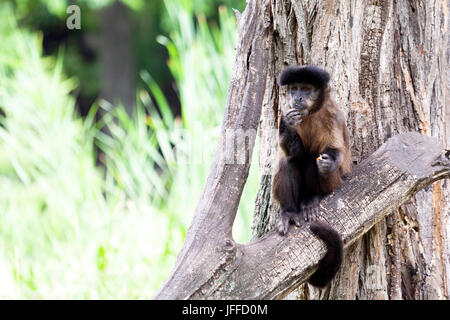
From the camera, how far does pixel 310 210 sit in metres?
3.22

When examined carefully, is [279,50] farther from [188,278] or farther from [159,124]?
[159,124]

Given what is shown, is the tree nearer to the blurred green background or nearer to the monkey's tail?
the monkey's tail

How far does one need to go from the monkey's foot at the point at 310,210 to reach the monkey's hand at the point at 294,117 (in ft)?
1.52

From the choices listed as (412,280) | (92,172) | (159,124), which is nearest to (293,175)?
(412,280)

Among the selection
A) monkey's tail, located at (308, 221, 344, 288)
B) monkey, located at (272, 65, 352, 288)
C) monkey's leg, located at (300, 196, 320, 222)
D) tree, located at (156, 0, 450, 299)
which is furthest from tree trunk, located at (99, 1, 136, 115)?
monkey's tail, located at (308, 221, 344, 288)

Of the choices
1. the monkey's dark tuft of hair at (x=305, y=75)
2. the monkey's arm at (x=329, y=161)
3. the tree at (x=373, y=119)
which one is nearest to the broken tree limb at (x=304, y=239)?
the tree at (x=373, y=119)

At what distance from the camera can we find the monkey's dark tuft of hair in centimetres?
329

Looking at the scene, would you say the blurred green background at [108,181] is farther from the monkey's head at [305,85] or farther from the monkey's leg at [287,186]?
the monkey's head at [305,85]

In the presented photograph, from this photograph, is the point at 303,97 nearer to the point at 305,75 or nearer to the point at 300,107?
the point at 300,107

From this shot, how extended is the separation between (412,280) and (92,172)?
139 inches

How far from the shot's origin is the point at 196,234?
2785 mm

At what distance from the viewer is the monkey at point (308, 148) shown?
10.7ft

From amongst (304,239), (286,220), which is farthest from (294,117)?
(304,239)

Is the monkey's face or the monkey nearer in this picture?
the monkey
